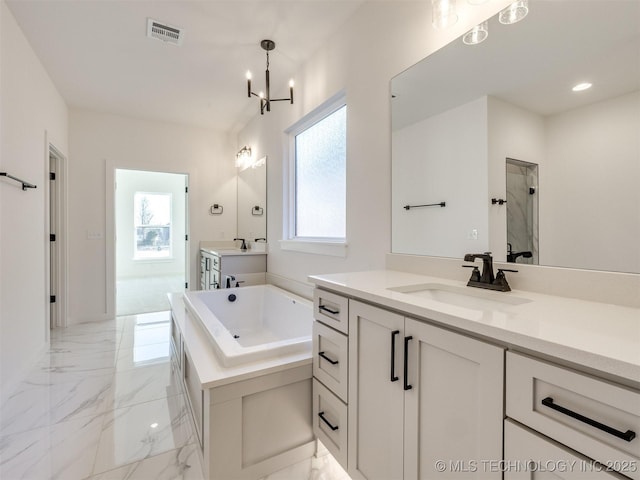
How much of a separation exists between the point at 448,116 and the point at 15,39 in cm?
306

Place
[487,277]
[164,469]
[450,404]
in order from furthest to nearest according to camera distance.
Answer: [164,469] < [487,277] < [450,404]

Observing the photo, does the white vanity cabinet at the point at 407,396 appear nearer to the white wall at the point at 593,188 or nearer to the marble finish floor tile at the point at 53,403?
the white wall at the point at 593,188

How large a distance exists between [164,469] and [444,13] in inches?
99.2

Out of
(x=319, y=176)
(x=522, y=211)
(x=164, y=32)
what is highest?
(x=164, y=32)

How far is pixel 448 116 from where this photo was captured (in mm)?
1507

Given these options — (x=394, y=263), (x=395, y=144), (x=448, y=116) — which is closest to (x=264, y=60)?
(x=395, y=144)

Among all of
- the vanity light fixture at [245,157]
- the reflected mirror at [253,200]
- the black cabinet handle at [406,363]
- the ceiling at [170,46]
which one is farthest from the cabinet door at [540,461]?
the vanity light fixture at [245,157]

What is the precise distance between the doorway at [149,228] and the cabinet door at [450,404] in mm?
6551

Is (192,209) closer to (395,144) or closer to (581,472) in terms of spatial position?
(395,144)

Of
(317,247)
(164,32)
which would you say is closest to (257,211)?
(317,247)

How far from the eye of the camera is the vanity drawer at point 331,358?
129 cm

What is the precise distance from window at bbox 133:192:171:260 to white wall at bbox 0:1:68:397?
4.68m

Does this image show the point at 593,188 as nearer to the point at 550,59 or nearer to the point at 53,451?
the point at 550,59

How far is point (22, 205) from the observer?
230 cm
